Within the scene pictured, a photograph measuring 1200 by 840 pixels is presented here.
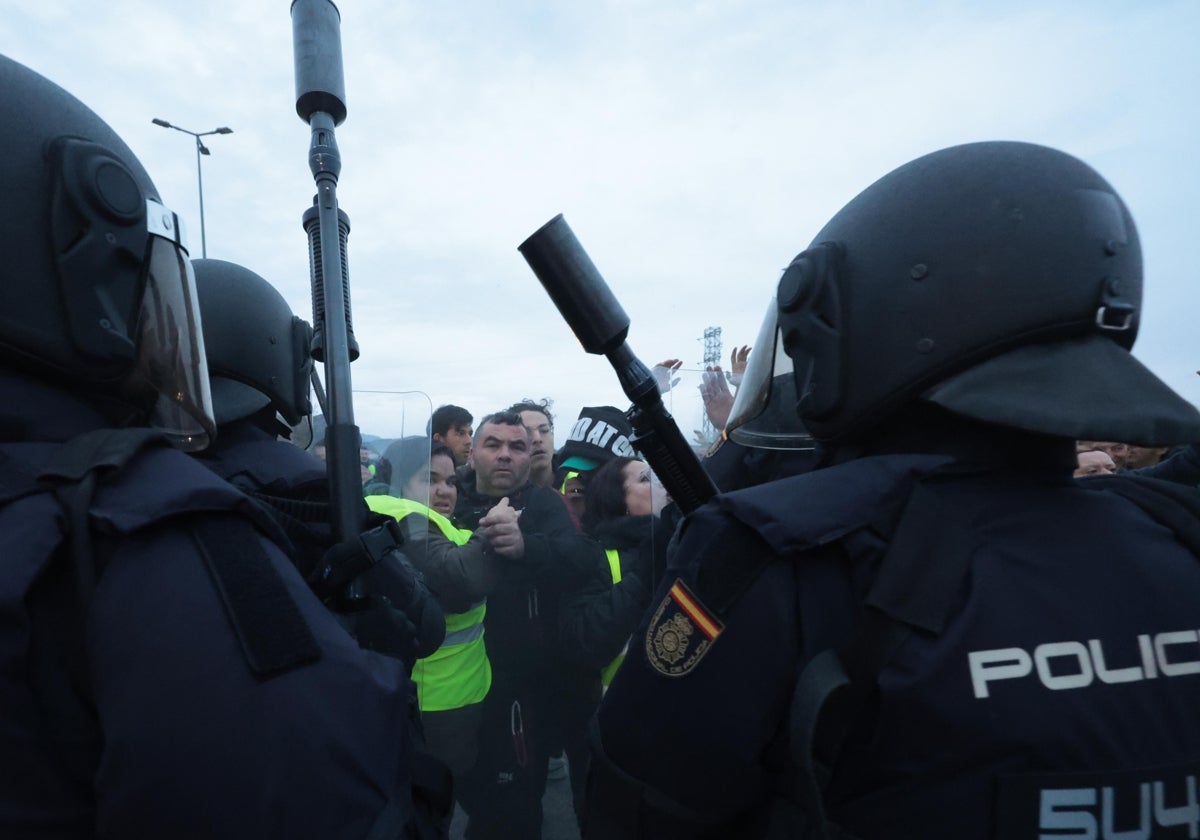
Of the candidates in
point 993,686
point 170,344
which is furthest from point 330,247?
point 993,686

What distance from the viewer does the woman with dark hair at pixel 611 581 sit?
290 centimetres

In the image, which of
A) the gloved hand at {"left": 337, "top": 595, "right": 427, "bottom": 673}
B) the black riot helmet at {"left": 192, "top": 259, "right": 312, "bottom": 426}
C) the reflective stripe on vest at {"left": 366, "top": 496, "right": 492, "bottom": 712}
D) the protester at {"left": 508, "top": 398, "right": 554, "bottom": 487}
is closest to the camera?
the gloved hand at {"left": 337, "top": 595, "right": 427, "bottom": 673}

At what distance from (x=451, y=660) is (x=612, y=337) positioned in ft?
6.56

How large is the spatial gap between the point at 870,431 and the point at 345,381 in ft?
3.70

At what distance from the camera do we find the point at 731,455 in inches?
104

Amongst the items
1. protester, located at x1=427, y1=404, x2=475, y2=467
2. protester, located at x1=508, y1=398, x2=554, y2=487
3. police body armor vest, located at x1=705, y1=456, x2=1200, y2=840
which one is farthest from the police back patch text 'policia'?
protester, located at x1=427, y1=404, x2=475, y2=467

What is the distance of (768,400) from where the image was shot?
167cm

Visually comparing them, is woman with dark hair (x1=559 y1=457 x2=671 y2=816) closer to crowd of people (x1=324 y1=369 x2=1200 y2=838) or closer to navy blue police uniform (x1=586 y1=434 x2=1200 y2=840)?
crowd of people (x1=324 y1=369 x2=1200 y2=838)

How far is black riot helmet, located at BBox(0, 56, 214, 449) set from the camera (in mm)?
988

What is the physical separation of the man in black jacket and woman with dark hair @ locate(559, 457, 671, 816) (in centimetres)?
10

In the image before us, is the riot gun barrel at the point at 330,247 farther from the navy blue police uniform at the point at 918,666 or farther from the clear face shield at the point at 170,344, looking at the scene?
the navy blue police uniform at the point at 918,666

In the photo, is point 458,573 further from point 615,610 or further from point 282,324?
point 282,324

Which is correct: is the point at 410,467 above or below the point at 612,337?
below

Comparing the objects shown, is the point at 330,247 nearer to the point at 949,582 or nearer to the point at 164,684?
the point at 164,684
